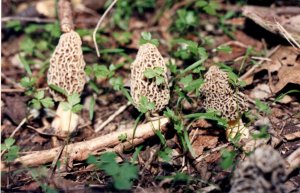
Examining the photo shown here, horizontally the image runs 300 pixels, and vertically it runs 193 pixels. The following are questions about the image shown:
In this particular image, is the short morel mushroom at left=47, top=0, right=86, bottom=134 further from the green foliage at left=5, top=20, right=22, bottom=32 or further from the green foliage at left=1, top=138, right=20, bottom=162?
the green foliage at left=5, top=20, right=22, bottom=32

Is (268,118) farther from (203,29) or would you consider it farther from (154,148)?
(203,29)

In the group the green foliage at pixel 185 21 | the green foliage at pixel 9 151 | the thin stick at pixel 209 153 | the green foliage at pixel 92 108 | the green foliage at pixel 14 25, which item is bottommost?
the thin stick at pixel 209 153

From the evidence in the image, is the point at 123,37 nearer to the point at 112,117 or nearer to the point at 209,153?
the point at 112,117

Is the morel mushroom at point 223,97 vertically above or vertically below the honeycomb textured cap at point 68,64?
below

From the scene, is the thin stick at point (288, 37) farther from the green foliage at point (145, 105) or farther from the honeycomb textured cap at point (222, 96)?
the green foliage at point (145, 105)

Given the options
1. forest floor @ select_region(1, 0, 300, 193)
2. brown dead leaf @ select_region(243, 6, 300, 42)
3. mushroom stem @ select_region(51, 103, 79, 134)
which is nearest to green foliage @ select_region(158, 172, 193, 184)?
forest floor @ select_region(1, 0, 300, 193)

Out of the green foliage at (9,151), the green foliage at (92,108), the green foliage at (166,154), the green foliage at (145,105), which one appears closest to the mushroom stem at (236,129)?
the green foliage at (166,154)
